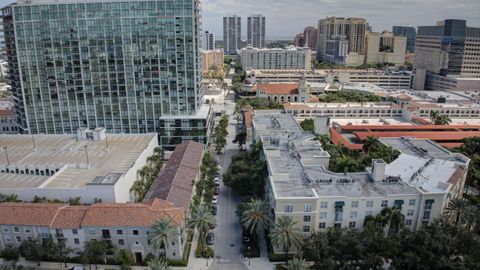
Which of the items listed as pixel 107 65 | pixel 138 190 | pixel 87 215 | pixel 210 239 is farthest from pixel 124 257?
pixel 107 65

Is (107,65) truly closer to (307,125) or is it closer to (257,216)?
(307,125)

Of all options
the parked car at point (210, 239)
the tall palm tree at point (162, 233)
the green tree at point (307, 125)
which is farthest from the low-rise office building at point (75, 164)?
the green tree at point (307, 125)

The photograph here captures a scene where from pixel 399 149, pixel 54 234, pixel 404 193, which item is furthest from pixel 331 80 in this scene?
pixel 54 234

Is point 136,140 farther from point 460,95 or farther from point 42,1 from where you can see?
point 460,95

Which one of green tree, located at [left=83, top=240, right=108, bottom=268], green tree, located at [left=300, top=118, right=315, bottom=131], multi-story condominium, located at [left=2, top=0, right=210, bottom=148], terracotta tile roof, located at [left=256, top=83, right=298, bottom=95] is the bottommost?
green tree, located at [left=83, top=240, right=108, bottom=268]

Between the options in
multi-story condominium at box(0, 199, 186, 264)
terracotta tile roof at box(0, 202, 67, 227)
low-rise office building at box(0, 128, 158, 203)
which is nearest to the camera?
multi-story condominium at box(0, 199, 186, 264)

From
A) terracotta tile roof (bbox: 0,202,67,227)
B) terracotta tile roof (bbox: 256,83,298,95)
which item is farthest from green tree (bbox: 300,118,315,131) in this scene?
terracotta tile roof (bbox: 0,202,67,227)

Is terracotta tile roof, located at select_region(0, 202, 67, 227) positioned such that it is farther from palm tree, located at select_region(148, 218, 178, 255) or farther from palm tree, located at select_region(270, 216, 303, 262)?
palm tree, located at select_region(270, 216, 303, 262)

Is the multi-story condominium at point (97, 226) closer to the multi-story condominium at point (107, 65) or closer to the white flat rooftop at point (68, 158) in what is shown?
the white flat rooftop at point (68, 158)
